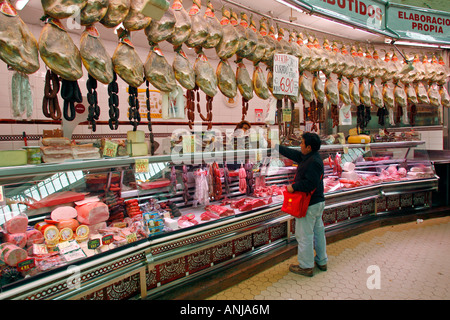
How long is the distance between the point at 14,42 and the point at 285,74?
317 cm

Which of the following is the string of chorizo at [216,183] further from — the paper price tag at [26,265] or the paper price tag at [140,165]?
the paper price tag at [26,265]

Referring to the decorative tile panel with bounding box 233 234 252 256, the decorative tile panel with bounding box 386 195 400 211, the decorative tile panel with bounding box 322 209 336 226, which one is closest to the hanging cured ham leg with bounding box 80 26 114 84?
the decorative tile panel with bounding box 233 234 252 256

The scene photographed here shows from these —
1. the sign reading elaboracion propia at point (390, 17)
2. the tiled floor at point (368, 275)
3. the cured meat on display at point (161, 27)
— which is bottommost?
the tiled floor at point (368, 275)

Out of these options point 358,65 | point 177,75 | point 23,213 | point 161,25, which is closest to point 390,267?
point 358,65

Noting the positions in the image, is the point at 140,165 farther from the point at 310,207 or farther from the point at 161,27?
the point at 310,207

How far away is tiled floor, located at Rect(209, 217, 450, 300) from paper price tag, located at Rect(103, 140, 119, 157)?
204 cm

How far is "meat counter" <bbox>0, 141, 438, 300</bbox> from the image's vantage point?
89.3 inches

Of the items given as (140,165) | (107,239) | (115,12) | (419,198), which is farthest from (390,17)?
(107,239)

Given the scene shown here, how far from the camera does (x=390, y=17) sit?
4.52 metres

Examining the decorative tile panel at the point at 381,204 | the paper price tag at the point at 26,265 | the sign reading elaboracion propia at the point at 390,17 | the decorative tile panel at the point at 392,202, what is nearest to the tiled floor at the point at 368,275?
the decorative tile panel at the point at 381,204

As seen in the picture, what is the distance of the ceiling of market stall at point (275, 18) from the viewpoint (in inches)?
167

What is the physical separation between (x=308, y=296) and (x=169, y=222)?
1.90m

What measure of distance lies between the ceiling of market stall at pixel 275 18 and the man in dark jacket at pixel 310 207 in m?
1.96

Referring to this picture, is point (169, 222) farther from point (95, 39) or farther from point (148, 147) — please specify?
point (95, 39)
